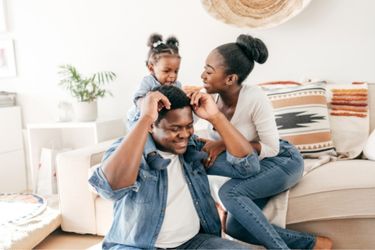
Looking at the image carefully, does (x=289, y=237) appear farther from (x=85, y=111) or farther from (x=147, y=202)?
(x=85, y=111)

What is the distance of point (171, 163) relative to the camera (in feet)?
3.57

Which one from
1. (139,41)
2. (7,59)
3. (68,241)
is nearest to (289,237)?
(68,241)

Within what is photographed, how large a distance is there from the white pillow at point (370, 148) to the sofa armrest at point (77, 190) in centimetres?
133

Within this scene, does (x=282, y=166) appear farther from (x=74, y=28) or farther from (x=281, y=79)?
(x=74, y=28)

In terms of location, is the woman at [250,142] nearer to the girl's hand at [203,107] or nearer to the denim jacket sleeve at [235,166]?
the denim jacket sleeve at [235,166]

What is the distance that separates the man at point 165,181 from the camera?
3.15 ft

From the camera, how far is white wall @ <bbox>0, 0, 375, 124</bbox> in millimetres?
2123

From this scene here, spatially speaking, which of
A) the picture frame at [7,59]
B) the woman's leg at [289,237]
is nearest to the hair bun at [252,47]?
the woman's leg at [289,237]

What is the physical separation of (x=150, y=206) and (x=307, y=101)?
1170mm

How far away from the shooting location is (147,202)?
100 centimetres

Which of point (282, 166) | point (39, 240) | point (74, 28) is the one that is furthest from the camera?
point (74, 28)

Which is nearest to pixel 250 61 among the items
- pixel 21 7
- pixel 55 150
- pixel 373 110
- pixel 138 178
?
pixel 138 178

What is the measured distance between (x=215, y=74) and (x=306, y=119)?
2.37 ft

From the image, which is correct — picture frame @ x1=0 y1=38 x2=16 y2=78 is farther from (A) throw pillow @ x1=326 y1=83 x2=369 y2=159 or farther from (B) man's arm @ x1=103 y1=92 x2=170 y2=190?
(A) throw pillow @ x1=326 y1=83 x2=369 y2=159
